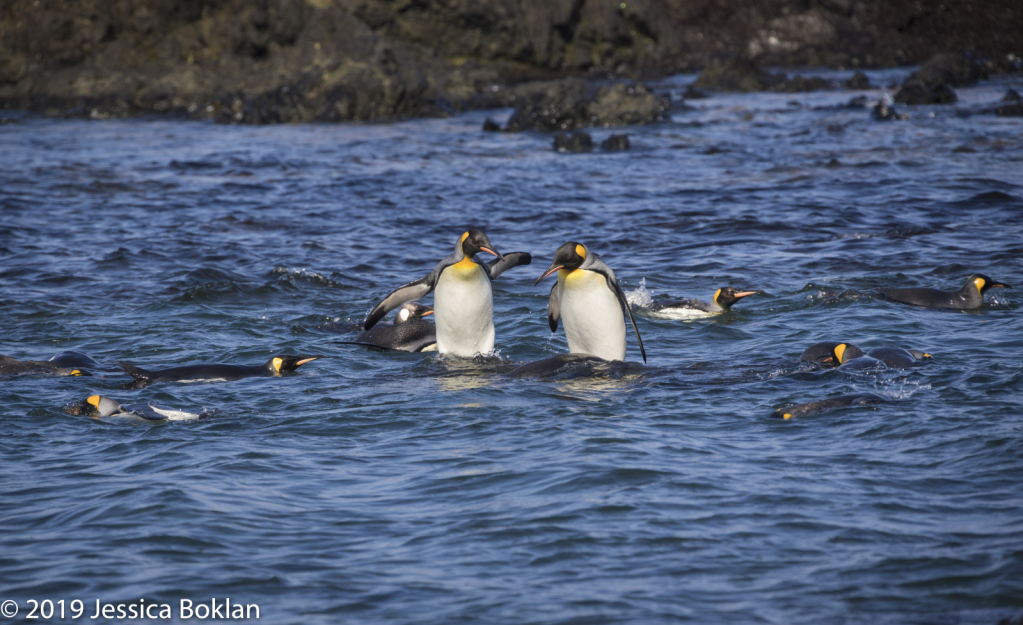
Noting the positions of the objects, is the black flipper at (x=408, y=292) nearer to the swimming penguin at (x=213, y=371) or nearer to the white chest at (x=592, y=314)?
the swimming penguin at (x=213, y=371)

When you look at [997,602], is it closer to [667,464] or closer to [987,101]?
[667,464]

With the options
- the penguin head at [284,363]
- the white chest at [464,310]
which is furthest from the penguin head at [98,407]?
the white chest at [464,310]

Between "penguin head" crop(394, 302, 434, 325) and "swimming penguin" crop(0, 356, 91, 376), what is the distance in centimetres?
288

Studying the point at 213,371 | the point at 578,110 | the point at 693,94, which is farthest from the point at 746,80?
the point at 213,371

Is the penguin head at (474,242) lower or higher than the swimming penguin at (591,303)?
higher

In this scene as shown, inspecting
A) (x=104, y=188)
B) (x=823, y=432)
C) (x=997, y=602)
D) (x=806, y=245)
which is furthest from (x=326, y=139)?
(x=997, y=602)

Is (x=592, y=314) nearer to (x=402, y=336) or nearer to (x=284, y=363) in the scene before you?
(x=402, y=336)

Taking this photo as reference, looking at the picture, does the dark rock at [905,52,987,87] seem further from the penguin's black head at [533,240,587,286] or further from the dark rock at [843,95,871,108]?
the penguin's black head at [533,240,587,286]

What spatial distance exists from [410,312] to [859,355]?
14.0ft

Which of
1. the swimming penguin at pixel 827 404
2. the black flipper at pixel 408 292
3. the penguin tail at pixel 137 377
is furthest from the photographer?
the black flipper at pixel 408 292

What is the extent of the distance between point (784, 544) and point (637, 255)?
793 cm

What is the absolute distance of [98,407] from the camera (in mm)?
6590

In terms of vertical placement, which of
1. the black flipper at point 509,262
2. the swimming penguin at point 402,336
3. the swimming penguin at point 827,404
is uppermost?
the black flipper at point 509,262

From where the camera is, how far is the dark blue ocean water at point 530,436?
4.26 meters
